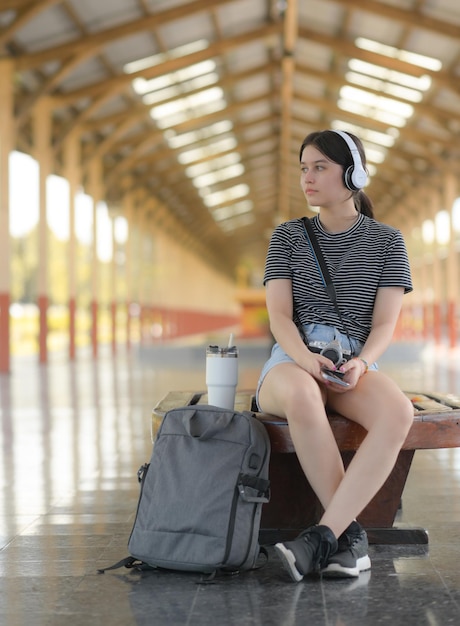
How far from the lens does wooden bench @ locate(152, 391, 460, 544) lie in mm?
2641

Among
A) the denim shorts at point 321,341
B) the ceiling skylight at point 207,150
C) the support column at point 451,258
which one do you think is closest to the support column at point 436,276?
the support column at point 451,258

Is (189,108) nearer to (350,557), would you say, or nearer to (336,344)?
(336,344)

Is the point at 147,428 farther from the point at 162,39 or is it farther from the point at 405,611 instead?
the point at 162,39

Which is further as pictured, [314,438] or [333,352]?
[333,352]

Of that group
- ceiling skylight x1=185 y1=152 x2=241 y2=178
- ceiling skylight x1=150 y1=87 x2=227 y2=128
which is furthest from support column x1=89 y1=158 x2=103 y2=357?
ceiling skylight x1=185 y1=152 x2=241 y2=178

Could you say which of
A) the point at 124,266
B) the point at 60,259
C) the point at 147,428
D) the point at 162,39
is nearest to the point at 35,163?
the point at 162,39

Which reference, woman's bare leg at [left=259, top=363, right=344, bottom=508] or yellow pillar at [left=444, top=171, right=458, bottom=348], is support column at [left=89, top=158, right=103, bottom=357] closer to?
yellow pillar at [left=444, top=171, right=458, bottom=348]

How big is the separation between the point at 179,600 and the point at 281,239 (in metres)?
1.15

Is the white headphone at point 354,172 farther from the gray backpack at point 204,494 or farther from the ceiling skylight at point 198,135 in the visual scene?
the ceiling skylight at point 198,135

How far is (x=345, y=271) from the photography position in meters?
2.78

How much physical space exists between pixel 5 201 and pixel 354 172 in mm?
9836

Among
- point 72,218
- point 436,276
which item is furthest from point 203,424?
point 436,276

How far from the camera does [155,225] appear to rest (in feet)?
86.5

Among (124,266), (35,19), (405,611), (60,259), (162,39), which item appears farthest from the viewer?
(124,266)
